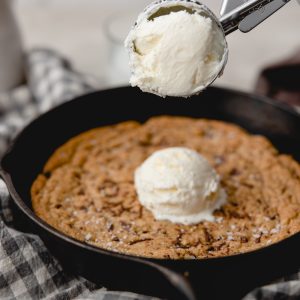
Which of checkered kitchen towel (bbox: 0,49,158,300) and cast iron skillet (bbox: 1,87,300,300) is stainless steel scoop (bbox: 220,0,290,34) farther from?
checkered kitchen towel (bbox: 0,49,158,300)

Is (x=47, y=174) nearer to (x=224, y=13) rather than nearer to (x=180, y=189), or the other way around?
(x=180, y=189)

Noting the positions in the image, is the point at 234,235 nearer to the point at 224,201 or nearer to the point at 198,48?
the point at 224,201

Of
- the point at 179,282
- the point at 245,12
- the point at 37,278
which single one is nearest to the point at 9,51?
the point at 37,278

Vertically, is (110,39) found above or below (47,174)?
above

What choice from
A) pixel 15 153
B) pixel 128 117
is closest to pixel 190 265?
pixel 15 153

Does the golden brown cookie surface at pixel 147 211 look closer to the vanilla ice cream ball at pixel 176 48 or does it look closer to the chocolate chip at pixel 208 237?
the chocolate chip at pixel 208 237

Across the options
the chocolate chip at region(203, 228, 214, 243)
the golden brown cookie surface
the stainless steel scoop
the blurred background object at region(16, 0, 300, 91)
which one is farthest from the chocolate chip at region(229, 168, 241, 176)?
the blurred background object at region(16, 0, 300, 91)
